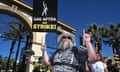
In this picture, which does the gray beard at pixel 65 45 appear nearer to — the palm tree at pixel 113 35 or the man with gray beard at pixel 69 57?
the man with gray beard at pixel 69 57

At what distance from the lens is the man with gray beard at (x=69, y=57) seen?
375cm

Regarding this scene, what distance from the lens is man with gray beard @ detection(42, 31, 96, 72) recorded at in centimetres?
375

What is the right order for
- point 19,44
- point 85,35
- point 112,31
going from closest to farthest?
point 85,35 < point 19,44 < point 112,31

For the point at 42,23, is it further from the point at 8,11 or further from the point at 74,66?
the point at 8,11

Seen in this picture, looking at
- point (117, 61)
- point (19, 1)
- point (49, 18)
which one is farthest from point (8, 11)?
point (117, 61)

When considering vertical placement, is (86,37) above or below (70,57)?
above

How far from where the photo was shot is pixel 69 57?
383 cm

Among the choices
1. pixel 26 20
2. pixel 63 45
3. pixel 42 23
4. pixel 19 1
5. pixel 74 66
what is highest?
pixel 19 1

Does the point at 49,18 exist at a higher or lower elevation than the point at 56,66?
higher

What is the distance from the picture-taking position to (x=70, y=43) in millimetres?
3945

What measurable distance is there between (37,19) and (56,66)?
4650 mm

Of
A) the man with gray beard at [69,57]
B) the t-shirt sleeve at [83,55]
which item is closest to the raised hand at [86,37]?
the man with gray beard at [69,57]

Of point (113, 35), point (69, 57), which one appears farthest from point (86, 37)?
point (113, 35)

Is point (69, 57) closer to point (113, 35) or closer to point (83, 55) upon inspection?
point (83, 55)
